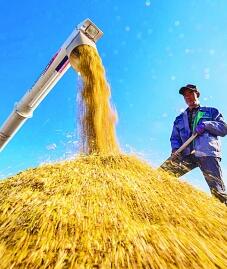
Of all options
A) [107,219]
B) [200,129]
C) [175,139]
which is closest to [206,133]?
[200,129]

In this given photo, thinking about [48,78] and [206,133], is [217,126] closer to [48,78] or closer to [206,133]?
[206,133]

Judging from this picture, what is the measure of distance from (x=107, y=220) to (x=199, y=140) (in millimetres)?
3431

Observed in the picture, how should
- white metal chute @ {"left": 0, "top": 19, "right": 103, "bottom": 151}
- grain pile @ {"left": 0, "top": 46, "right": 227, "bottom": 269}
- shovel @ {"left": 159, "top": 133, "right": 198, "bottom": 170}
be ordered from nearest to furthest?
grain pile @ {"left": 0, "top": 46, "right": 227, "bottom": 269}
white metal chute @ {"left": 0, "top": 19, "right": 103, "bottom": 151}
shovel @ {"left": 159, "top": 133, "right": 198, "bottom": 170}

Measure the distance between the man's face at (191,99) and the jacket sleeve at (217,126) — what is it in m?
0.46

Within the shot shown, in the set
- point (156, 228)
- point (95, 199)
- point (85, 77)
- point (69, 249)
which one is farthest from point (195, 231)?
point (85, 77)

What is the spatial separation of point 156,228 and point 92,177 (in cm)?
105

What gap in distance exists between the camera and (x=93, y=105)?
5.89m

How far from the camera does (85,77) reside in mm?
6020

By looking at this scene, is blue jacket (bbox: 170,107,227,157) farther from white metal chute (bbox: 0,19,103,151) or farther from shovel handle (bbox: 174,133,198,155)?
white metal chute (bbox: 0,19,103,151)

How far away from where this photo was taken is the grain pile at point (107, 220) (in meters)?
2.55

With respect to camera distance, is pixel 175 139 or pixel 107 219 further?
pixel 175 139

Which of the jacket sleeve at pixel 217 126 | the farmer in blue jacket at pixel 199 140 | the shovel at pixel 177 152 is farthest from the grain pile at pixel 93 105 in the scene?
the jacket sleeve at pixel 217 126

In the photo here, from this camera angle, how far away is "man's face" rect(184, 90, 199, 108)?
651 cm

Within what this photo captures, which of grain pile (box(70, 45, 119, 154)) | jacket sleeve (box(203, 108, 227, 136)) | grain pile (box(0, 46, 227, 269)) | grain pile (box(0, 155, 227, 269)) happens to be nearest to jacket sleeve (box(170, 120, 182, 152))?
jacket sleeve (box(203, 108, 227, 136))
